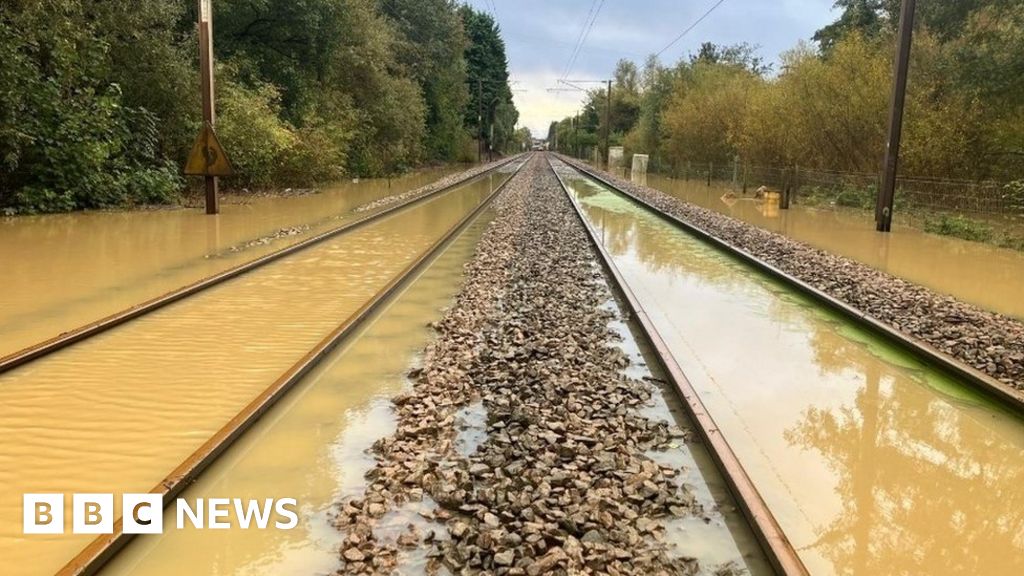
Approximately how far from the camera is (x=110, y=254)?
42.0 ft

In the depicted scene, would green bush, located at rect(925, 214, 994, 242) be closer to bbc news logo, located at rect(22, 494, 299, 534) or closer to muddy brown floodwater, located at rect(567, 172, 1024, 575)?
muddy brown floodwater, located at rect(567, 172, 1024, 575)

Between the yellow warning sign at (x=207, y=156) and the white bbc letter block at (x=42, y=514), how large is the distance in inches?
612

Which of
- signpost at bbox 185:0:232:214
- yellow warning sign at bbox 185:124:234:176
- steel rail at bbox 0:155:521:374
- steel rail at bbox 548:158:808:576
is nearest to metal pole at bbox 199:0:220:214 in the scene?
signpost at bbox 185:0:232:214

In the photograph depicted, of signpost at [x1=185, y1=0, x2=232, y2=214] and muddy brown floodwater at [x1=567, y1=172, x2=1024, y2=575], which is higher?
signpost at [x1=185, y1=0, x2=232, y2=214]

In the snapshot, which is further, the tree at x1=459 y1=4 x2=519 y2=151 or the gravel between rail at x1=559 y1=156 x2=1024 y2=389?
the tree at x1=459 y1=4 x2=519 y2=151

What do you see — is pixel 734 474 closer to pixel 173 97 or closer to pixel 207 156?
pixel 207 156

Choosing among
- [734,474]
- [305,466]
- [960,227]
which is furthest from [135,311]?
[960,227]

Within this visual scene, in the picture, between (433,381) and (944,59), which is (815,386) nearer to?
(433,381)

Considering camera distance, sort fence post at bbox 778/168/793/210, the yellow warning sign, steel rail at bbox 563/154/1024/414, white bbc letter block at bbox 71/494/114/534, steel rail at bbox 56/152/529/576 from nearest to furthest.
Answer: steel rail at bbox 56/152/529/576
white bbc letter block at bbox 71/494/114/534
steel rail at bbox 563/154/1024/414
the yellow warning sign
fence post at bbox 778/168/793/210

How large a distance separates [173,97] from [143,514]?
70.6ft

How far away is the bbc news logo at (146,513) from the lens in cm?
378

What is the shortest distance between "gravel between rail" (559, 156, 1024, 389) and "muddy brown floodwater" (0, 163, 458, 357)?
29.9 feet

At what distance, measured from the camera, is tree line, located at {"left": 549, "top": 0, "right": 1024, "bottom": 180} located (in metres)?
20.1

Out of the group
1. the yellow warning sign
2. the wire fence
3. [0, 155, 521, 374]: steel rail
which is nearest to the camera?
[0, 155, 521, 374]: steel rail
